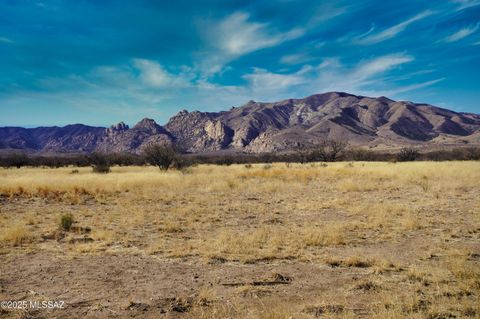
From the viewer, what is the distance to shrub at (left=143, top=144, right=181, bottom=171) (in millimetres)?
42500

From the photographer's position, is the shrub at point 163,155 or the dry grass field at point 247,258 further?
the shrub at point 163,155

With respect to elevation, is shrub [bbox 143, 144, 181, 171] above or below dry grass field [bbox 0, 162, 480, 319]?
above

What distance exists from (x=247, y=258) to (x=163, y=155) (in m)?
35.7

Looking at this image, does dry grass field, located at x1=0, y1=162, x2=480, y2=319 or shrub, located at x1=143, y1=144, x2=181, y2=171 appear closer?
dry grass field, located at x1=0, y1=162, x2=480, y2=319

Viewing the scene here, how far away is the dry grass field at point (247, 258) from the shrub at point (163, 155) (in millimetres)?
24246

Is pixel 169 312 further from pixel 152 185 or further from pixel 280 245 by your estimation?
pixel 152 185

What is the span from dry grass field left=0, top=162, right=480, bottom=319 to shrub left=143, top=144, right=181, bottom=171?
2425 centimetres

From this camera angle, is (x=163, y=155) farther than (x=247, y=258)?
Yes

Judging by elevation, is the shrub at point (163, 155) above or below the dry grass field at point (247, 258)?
above

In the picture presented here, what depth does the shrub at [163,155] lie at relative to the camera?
42500mm

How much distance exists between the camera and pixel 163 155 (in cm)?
4250

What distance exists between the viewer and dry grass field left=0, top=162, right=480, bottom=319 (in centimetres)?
570

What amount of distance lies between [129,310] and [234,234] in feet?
18.0

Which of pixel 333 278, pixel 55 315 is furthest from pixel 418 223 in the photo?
pixel 55 315
